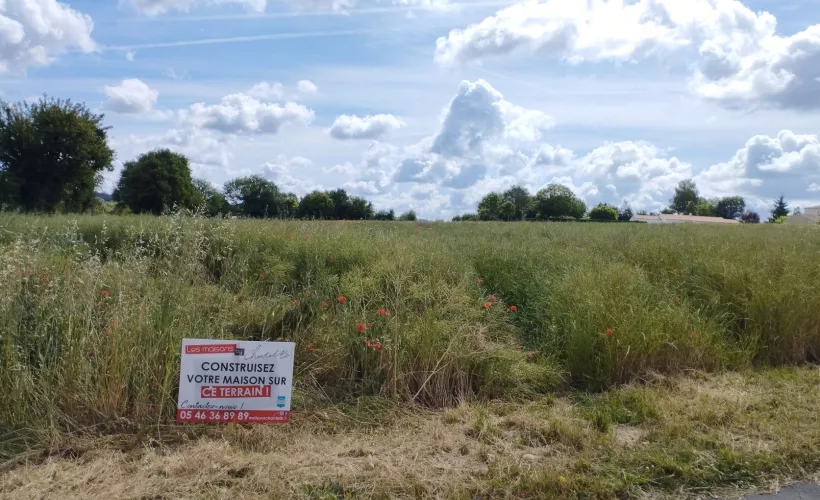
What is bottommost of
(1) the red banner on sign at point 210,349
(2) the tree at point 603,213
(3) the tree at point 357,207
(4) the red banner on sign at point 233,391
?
(4) the red banner on sign at point 233,391

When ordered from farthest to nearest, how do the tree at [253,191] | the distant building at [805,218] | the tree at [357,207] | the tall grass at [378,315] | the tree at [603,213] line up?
the tree at [603,213], the tree at [253,191], the tree at [357,207], the distant building at [805,218], the tall grass at [378,315]

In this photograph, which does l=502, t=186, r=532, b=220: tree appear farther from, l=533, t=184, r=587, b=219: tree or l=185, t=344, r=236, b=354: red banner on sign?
l=185, t=344, r=236, b=354: red banner on sign

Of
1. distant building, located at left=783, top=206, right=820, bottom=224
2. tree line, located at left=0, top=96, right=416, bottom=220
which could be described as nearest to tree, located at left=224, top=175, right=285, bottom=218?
tree line, located at left=0, top=96, right=416, bottom=220

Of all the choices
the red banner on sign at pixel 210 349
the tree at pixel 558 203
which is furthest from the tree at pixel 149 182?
the red banner on sign at pixel 210 349

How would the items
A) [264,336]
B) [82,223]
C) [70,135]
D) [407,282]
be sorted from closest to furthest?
[264,336] → [407,282] → [82,223] → [70,135]

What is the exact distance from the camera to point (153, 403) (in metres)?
4.57

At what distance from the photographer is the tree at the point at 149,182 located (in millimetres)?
51812

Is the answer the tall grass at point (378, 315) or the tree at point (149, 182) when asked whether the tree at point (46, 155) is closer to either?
the tree at point (149, 182)

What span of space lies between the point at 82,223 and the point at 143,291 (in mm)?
6803

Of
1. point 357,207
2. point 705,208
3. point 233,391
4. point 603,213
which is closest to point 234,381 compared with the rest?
point 233,391

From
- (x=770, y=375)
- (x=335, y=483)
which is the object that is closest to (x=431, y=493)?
(x=335, y=483)

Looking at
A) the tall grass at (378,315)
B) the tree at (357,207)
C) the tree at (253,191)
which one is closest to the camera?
the tall grass at (378,315)

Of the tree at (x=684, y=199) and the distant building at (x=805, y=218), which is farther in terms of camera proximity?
the tree at (x=684, y=199)

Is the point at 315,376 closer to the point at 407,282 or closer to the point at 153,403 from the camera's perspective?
the point at 153,403
